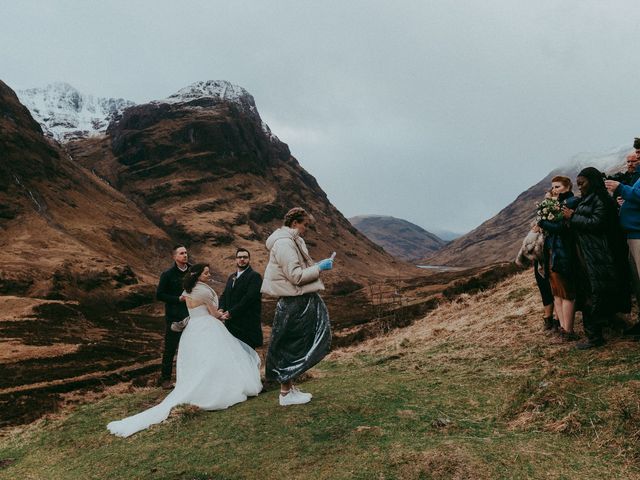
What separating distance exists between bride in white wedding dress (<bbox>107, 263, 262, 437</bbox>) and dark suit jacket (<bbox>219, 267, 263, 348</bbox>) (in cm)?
28

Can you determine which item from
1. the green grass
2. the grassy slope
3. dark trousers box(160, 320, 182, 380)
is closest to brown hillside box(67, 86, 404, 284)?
dark trousers box(160, 320, 182, 380)

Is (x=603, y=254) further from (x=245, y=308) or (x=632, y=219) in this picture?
(x=245, y=308)

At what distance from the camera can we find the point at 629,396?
4410 mm

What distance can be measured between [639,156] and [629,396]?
4.48 m

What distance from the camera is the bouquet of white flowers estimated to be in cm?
659

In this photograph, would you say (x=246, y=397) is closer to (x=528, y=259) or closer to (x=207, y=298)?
(x=207, y=298)

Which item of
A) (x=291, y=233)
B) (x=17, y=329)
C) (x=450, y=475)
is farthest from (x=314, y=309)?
(x=17, y=329)

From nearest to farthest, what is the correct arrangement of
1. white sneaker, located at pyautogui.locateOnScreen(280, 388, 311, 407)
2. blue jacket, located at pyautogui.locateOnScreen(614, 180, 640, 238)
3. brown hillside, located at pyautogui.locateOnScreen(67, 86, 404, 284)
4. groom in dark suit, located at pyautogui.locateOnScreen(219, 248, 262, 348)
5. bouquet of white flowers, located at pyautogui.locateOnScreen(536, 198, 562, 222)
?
blue jacket, located at pyautogui.locateOnScreen(614, 180, 640, 238)
white sneaker, located at pyautogui.locateOnScreen(280, 388, 311, 407)
bouquet of white flowers, located at pyautogui.locateOnScreen(536, 198, 562, 222)
groom in dark suit, located at pyautogui.locateOnScreen(219, 248, 262, 348)
brown hillside, located at pyautogui.locateOnScreen(67, 86, 404, 284)

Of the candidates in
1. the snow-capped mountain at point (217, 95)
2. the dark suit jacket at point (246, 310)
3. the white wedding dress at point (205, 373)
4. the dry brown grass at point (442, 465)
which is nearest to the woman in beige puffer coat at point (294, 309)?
the white wedding dress at point (205, 373)

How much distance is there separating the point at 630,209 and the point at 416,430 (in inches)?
172

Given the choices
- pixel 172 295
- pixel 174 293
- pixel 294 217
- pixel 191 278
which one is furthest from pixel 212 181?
pixel 294 217

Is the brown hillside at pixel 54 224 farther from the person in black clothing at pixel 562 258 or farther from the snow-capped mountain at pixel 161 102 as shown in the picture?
the snow-capped mountain at pixel 161 102

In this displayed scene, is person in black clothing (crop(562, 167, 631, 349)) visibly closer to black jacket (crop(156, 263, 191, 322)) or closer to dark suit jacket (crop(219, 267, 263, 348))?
dark suit jacket (crop(219, 267, 263, 348))

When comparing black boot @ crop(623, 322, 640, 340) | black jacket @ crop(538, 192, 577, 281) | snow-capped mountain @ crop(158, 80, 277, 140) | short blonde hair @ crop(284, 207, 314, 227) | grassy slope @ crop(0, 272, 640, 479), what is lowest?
grassy slope @ crop(0, 272, 640, 479)
